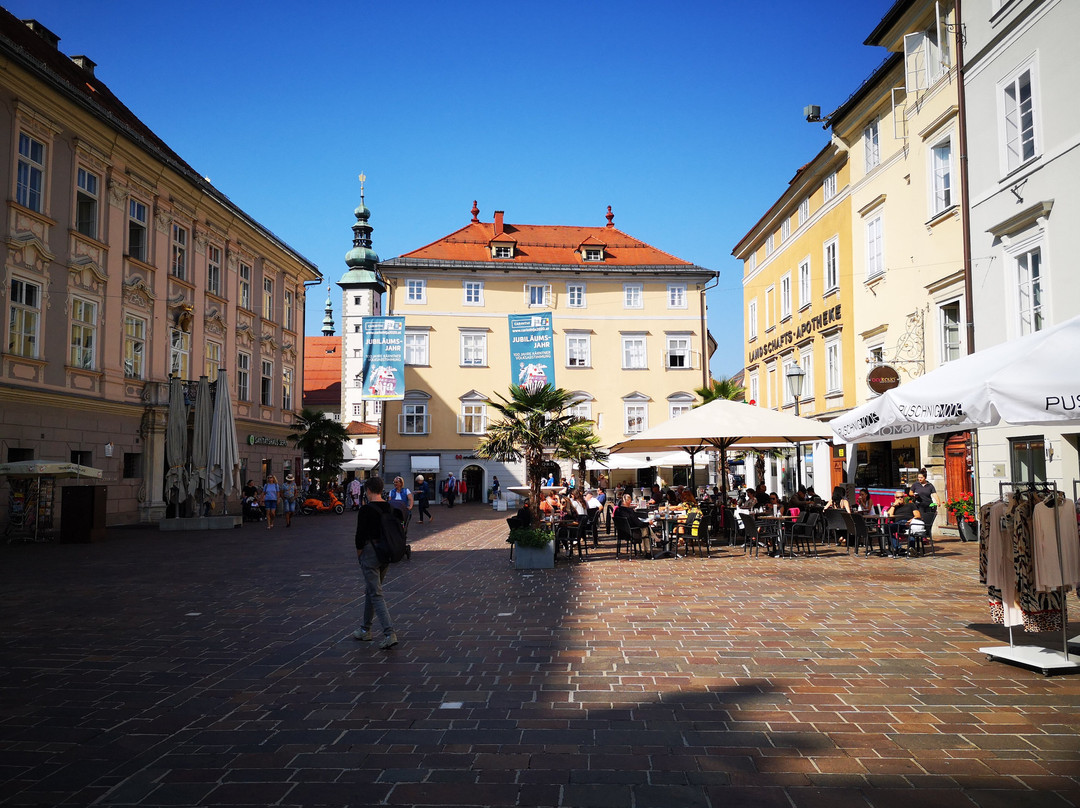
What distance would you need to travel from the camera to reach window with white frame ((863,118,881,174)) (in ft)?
75.2

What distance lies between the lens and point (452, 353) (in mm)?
45906

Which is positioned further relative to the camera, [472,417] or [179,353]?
[472,417]

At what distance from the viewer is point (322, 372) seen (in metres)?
82.1

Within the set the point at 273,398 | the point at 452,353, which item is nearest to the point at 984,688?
the point at 273,398

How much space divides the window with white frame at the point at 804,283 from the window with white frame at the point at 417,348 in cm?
2280

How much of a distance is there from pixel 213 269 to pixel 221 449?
1125cm

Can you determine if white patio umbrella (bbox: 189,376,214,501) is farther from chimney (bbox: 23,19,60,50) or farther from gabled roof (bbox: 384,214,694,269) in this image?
gabled roof (bbox: 384,214,694,269)

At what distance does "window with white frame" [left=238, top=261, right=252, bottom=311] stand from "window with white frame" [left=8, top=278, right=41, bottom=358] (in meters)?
12.2

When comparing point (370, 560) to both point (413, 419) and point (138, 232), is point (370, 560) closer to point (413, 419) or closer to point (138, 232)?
point (138, 232)

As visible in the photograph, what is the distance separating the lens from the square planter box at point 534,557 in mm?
13539

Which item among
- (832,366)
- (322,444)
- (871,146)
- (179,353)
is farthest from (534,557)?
(322,444)

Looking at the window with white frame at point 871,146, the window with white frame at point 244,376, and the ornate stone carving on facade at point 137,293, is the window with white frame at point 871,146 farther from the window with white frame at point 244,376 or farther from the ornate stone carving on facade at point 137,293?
the window with white frame at point 244,376

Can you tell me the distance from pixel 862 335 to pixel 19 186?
911 inches

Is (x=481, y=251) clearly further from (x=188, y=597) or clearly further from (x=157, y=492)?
(x=188, y=597)
